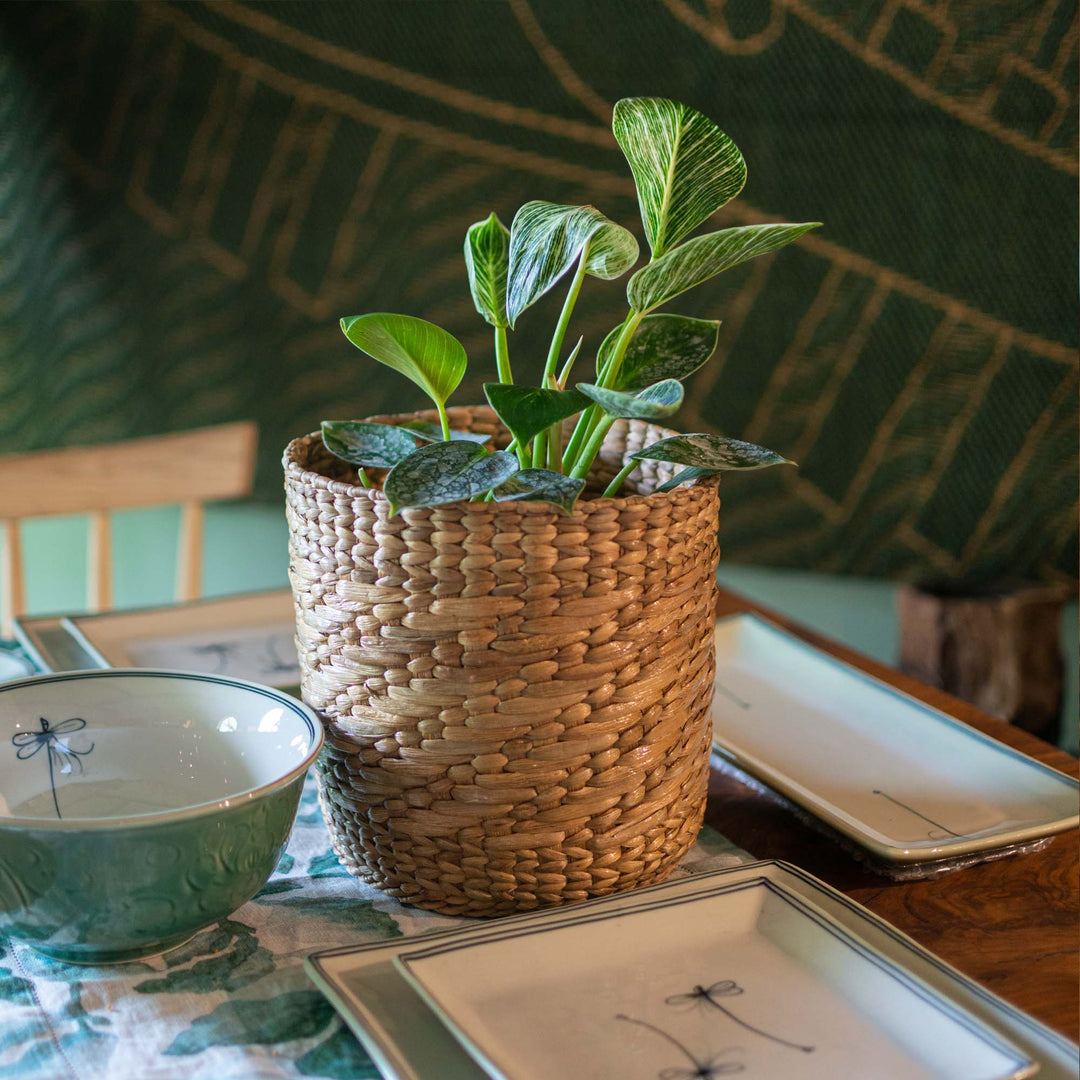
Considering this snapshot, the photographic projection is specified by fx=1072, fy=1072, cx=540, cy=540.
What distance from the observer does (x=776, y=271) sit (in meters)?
1.29

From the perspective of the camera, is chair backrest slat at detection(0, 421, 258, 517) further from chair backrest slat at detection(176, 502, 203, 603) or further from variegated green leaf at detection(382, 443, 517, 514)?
variegated green leaf at detection(382, 443, 517, 514)

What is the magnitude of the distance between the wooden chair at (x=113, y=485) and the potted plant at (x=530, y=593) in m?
0.62

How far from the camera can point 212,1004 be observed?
374 mm

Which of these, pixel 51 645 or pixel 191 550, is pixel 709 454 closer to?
pixel 51 645

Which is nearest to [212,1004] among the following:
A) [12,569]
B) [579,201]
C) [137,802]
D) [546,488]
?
[137,802]

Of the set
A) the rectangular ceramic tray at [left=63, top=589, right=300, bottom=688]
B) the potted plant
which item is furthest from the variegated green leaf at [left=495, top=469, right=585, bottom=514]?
the rectangular ceramic tray at [left=63, top=589, right=300, bottom=688]

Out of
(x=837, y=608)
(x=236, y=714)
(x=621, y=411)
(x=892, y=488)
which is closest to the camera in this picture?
(x=621, y=411)

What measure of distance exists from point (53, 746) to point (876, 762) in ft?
1.33

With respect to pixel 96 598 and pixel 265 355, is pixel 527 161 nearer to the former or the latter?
pixel 265 355

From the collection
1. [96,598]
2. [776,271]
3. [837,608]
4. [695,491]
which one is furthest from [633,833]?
[837,608]

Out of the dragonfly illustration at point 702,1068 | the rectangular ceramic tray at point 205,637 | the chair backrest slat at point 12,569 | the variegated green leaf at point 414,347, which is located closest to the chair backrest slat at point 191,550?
the chair backrest slat at point 12,569

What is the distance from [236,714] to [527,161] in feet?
3.20

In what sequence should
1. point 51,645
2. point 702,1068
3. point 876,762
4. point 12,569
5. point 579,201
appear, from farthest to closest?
1. point 579,201
2. point 12,569
3. point 51,645
4. point 876,762
5. point 702,1068

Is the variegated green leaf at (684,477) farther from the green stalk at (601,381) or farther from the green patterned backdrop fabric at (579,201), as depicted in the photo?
the green patterned backdrop fabric at (579,201)
